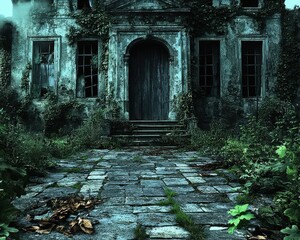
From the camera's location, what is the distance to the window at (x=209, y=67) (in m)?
13.4

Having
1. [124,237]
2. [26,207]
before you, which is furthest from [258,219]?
[26,207]

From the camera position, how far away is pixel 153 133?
1098 centimetres

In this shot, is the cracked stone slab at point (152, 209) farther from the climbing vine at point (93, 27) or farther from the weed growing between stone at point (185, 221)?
the climbing vine at point (93, 27)

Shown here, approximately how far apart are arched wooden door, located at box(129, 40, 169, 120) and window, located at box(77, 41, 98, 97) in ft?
5.46

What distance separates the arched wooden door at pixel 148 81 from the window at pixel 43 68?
3.49m

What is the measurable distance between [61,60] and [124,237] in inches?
465

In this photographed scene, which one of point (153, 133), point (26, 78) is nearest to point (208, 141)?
point (153, 133)

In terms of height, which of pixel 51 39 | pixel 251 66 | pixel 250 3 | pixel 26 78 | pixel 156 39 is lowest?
pixel 26 78

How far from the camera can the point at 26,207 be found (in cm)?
340

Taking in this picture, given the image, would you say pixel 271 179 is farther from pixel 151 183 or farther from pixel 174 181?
pixel 151 183

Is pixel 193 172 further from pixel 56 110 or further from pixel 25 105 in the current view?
pixel 25 105

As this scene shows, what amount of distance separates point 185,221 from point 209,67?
1128 centimetres

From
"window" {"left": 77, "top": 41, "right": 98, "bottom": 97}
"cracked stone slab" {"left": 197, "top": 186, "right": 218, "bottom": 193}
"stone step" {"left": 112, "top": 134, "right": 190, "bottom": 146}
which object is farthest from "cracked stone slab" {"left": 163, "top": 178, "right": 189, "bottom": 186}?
"window" {"left": 77, "top": 41, "right": 98, "bottom": 97}

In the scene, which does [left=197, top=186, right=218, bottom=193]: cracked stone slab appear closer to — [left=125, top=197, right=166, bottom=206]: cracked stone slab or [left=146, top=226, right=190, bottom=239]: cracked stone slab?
[left=125, top=197, right=166, bottom=206]: cracked stone slab
